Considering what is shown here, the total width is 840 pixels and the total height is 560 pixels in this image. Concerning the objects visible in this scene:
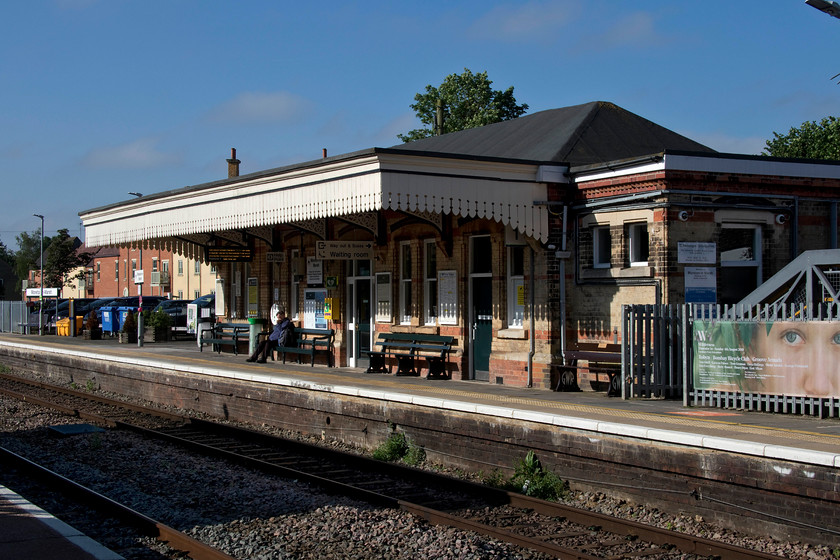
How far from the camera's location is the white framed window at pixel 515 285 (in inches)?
629

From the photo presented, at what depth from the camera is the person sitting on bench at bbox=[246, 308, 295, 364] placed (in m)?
21.4

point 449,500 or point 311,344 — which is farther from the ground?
point 311,344

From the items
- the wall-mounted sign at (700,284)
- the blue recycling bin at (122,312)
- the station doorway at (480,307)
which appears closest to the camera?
the wall-mounted sign at (700,284)

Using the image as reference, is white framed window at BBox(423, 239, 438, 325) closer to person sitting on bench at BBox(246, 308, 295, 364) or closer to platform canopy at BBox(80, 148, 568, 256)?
platform canopy at BBox(80, 148, 568, 256)

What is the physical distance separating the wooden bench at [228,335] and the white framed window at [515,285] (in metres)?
9.87

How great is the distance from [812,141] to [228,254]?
3019 centimetres

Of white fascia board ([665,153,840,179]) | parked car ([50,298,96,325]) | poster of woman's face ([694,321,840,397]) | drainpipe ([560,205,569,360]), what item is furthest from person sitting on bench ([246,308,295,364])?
parked car ([50,298,96,325])

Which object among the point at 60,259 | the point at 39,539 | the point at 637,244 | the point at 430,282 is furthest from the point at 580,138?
the point at 60,259

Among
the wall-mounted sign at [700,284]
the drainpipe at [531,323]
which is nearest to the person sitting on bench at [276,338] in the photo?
the drainpipe at [531,323]

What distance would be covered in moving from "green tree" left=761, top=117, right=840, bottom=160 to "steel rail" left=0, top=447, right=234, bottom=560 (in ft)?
118

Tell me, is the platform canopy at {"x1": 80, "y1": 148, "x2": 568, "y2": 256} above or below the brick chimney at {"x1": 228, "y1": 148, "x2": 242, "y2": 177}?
below

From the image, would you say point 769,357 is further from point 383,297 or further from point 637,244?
point 383,297

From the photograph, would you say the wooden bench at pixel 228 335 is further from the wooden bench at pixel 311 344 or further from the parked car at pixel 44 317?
the parked car at pixel 44 317

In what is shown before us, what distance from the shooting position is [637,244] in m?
14.7
